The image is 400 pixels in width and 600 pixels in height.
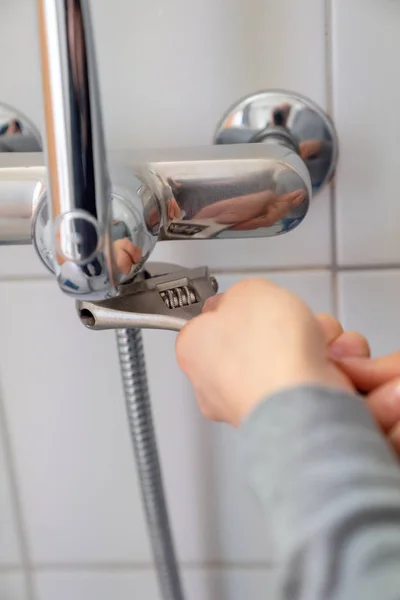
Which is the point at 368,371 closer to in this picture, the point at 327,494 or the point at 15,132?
the point at 327,494

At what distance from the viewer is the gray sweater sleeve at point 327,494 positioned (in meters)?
0.16

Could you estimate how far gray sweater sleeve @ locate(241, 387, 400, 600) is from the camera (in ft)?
0.51

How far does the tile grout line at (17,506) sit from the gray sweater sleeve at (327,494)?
0.26 meters

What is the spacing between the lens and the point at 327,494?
160 mm

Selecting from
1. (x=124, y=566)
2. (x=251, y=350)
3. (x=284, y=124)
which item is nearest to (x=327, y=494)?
(x=251, y=350)

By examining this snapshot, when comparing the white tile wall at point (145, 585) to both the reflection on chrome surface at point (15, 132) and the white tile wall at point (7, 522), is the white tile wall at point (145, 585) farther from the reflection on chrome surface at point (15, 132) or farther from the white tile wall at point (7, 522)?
the reflection on chrome surface at point (15, 132)

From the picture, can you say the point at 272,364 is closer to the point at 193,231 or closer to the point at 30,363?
the point at 193,231

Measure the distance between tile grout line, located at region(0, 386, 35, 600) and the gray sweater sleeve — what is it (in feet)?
0.86

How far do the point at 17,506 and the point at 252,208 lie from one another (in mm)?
291

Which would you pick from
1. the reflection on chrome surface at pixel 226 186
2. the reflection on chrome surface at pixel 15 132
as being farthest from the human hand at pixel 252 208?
the reflection on chrome surface at pixel 15 132

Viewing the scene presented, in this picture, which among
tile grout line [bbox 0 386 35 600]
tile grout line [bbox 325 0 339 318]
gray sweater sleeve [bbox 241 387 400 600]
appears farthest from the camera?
tile grout line [bbox 0 386 35 600]

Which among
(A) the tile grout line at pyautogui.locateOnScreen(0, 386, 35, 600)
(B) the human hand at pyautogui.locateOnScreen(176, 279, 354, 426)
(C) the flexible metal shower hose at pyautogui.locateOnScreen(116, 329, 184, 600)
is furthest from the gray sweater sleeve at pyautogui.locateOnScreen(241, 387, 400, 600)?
(A) the tile grout line at pyautogui.locateOnScreen(0, 386, 35, 600)

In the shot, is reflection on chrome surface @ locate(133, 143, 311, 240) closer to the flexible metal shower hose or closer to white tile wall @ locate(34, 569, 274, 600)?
the flexible metal shower hose

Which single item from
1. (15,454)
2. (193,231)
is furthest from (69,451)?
(193,231)
